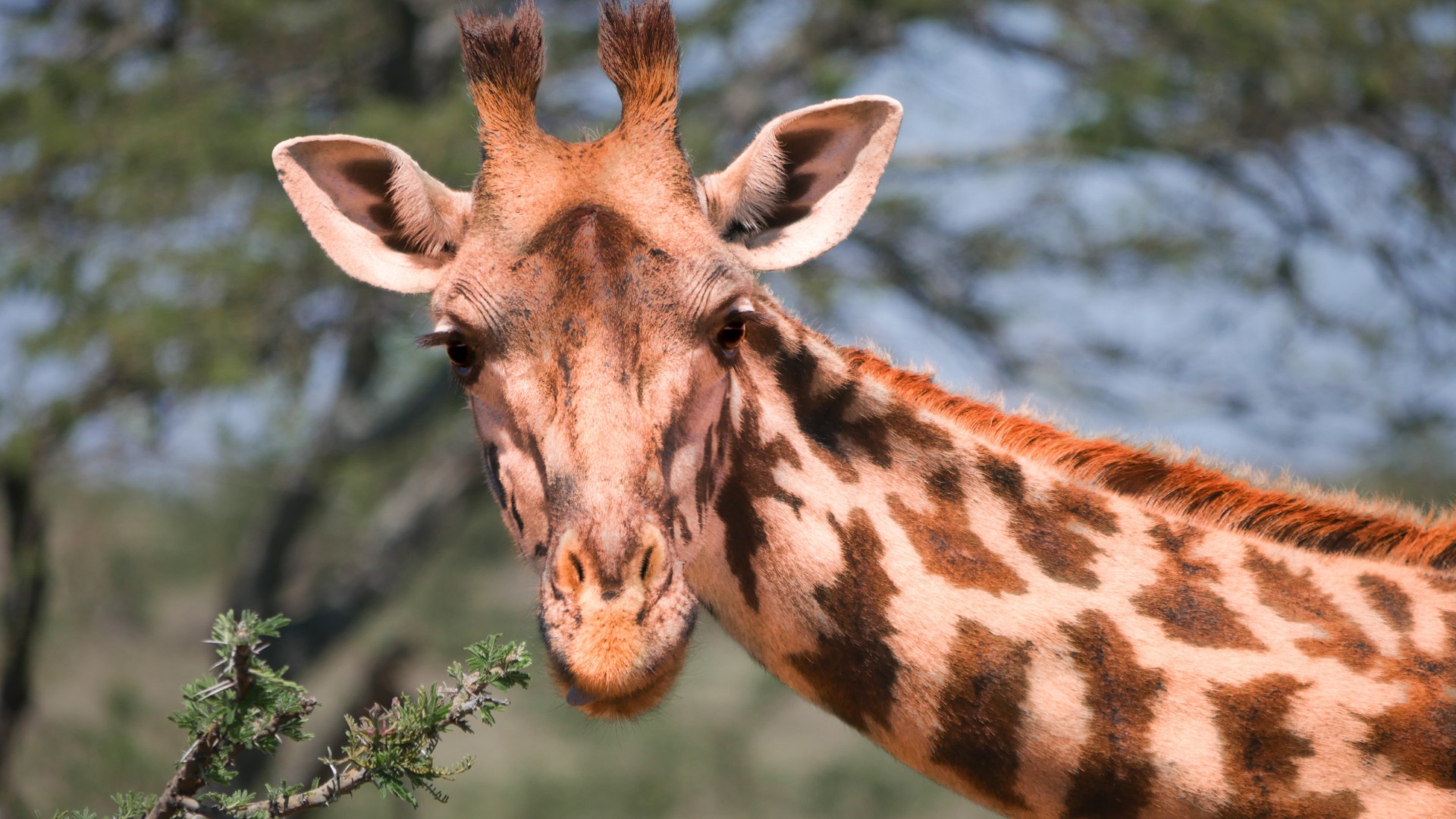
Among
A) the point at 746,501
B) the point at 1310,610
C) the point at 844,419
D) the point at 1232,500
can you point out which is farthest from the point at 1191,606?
the point at 746,501

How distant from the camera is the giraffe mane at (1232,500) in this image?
3.76 meters

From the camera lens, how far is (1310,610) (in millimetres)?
3504

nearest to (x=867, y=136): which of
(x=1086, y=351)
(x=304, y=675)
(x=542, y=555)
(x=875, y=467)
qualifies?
(x=875, y=467)

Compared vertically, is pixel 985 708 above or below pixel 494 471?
below

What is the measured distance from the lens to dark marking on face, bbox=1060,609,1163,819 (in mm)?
3285

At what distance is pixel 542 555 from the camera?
3328mm

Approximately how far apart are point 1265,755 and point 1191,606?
1.35 feet

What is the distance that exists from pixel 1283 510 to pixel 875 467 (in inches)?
46.4

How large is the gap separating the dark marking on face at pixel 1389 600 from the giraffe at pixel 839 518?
0.04ft

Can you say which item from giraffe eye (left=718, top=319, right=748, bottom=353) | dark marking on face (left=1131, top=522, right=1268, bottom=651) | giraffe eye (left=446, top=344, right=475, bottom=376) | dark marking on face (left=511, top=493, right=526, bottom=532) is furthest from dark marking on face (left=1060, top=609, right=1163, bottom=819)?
giraffe eye (left=446, top=344, right=475, bottom=376)

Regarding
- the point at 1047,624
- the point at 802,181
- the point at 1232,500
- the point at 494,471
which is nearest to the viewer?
the point at 1047,624

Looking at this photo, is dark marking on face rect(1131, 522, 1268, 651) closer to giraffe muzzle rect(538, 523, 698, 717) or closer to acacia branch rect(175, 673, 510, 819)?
giraffe muzzle rect(538, 523, 698, 717)

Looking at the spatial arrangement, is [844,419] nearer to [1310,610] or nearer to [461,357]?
[461,357]

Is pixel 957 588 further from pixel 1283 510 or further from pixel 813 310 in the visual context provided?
pixel 813 310
